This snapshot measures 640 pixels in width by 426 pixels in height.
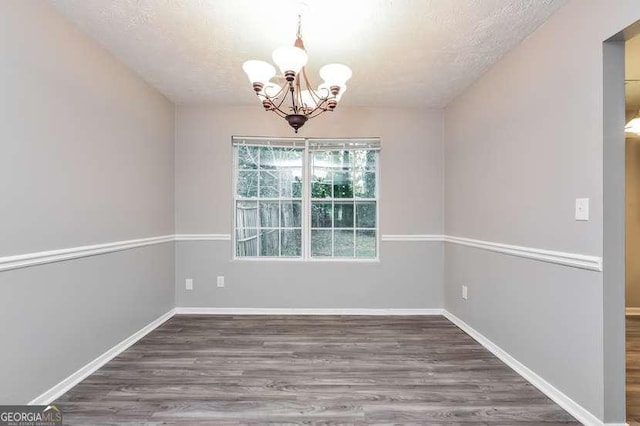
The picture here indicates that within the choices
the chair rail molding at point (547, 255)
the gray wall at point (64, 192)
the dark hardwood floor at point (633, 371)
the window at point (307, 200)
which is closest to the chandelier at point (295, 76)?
the gray wall at point (64, 192)

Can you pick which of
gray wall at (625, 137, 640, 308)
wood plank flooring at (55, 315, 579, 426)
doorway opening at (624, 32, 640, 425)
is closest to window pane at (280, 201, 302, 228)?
wood plank flooring at (55, 315, 579, 426)

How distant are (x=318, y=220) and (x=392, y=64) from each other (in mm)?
1900

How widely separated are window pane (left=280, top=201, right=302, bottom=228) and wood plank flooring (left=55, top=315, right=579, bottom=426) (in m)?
1.22

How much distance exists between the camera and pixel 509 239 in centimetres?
256

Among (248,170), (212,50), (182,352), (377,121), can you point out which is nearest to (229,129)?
(248,170)

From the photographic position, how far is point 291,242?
3.90 m

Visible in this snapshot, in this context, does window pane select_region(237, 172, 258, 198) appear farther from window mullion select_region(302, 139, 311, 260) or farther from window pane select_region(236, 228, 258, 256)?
window mullion select_region(302, 139, 311, 260)

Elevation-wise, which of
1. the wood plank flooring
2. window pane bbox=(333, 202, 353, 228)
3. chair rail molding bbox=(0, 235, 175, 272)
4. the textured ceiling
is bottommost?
the wood plank flooring

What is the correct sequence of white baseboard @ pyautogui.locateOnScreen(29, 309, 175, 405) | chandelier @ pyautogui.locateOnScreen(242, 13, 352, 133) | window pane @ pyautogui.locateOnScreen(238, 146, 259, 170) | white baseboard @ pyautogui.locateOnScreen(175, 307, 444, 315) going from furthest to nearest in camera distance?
window pane @ pyautogui.locateOnScreen(238, 146, 259, 170)
white baseboard @ pyautogui.locateOnScreen(175, 307, 444, 315)
white baseboard @ pyautogui.locateOnScreen(29, 309, 175, 405)
chandelier @ pyautogui.locateOnScreen(242, 13, 352, 133)

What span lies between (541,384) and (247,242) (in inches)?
119

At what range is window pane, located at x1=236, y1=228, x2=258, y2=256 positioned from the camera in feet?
12.8

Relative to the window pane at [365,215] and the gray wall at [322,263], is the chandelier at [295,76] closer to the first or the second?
the gray wall at [322,263]

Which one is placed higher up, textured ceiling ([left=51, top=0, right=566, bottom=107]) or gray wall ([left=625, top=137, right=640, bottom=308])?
textured ceiling ([left=51, top=0, right=566, bottom=107])

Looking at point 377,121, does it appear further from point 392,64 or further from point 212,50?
point 212,50
